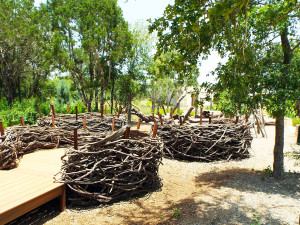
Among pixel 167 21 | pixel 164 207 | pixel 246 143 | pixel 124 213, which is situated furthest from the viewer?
pixel 246 143

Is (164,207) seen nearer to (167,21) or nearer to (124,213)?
(124,213)

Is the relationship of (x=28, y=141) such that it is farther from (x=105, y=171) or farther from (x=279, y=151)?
(x=279, y=151)

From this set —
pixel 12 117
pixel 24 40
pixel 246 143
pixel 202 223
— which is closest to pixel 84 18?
pixel 24 40

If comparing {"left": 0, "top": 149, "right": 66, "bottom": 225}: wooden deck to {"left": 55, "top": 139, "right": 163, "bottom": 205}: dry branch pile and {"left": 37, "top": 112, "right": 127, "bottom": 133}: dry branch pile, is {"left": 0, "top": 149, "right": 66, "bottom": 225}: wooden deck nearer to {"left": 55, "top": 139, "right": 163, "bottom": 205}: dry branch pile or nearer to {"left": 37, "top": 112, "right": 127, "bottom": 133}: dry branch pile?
{"left": 55, "top": 139, "right": 163, "bottom": 205}: dry branch pile

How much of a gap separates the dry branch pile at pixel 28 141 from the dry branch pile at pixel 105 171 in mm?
412

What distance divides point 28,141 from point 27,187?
2453 mm

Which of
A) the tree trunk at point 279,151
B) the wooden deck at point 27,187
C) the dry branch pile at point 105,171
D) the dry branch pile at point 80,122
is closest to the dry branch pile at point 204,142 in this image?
the tree trunk at point 279,151

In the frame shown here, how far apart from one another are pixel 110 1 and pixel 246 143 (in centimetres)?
1340

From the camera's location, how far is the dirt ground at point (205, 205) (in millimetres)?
3337

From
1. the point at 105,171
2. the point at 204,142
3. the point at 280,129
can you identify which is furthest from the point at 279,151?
the point at 105,171

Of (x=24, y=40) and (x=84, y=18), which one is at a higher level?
(x=84, y=18)

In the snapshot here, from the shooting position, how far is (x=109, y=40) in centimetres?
1697

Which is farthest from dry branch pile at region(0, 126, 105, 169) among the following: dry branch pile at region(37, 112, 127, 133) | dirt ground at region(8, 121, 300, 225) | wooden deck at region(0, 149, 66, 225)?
A: dry branch pile at region(37, 112, 127, 133)

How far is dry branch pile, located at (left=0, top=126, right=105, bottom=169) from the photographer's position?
4094mm
